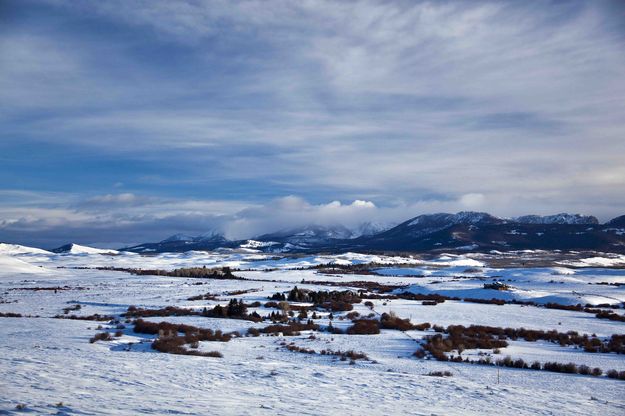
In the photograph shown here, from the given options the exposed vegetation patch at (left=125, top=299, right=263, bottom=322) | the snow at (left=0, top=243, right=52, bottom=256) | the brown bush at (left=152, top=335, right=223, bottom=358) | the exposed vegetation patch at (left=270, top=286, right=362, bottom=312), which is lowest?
the exposed vegetation patch at (left=270, top=286, right=362, bottom=312)

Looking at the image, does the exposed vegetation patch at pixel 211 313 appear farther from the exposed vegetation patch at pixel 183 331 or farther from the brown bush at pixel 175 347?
the brown bush at pixel 175 347

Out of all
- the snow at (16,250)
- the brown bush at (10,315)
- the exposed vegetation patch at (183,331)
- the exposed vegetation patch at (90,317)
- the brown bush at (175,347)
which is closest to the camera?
the brown bush at (175,347)

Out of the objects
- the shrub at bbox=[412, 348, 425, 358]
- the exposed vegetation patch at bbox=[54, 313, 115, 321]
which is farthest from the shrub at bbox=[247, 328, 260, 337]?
the exposed vegetation patch at bbox=[54, 313, 115, 321]

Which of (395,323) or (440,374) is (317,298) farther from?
(440,374)

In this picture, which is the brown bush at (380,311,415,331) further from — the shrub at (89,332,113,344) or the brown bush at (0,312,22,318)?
the brown bush at (0,312,22,318)

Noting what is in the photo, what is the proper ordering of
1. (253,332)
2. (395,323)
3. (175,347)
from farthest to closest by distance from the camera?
(395,323) → (253,332) → (175,347)

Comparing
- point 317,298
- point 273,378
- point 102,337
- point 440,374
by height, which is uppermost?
point 102,337

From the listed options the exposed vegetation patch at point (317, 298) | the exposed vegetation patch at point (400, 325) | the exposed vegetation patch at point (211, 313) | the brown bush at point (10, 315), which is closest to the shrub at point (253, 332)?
the exposed vegetation patch at point (211, 313)

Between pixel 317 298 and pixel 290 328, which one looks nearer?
pixel 290 328

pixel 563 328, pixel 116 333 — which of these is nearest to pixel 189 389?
pixel 116 333

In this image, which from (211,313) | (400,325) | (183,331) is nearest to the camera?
(183,331)

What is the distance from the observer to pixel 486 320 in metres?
27.9

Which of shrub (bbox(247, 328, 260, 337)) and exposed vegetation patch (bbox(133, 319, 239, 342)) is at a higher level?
exposed vegetation patch (bbox(133, 319, 239, 342))

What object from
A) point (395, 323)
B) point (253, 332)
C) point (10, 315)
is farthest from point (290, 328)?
point (10, 315)
